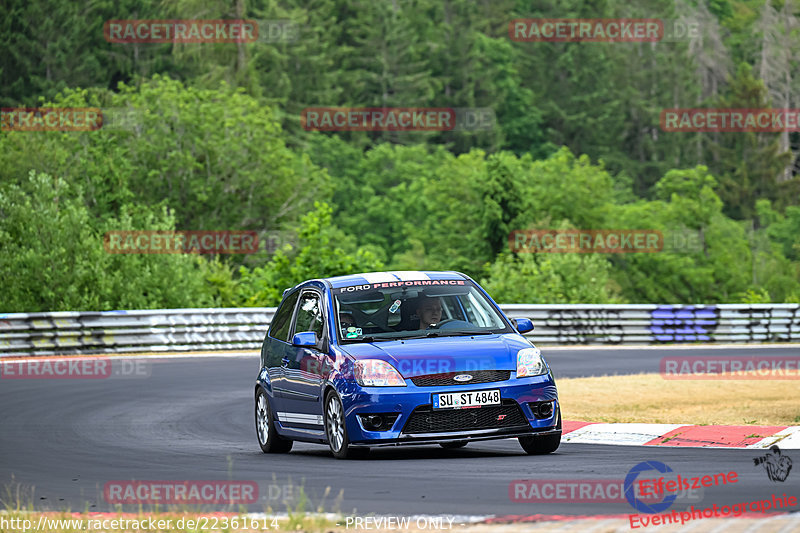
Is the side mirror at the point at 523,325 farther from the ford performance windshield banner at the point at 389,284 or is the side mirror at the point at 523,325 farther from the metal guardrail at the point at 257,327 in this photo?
the metal guardrail at the point at 257,327

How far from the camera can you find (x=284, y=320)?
13.9 m

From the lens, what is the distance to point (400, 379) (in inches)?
454

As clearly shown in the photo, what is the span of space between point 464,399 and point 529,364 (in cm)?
70

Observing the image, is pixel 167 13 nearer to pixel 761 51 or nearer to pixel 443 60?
pixel 443 60

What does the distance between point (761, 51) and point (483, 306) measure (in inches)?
3993

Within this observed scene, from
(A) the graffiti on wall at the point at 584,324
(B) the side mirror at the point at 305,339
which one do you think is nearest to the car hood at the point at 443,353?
(B) the side mirror at the point at 305,339

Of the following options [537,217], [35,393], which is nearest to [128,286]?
[35,393]

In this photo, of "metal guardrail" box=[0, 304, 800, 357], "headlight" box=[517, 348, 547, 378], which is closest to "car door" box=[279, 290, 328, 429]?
"headlight" box=[517, 348, 547, 378]

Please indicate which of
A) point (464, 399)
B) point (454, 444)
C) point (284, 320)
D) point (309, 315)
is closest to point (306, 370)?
point (309, 315)

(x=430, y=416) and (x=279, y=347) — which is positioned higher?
(x=279, y=347)

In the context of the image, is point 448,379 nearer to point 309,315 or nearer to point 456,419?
point 456,419

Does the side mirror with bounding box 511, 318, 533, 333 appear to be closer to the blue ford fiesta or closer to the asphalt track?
the blue ford fiesta

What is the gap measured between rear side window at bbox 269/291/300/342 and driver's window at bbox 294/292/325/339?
0.20m

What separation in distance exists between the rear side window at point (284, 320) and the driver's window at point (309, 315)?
7.9 inches
